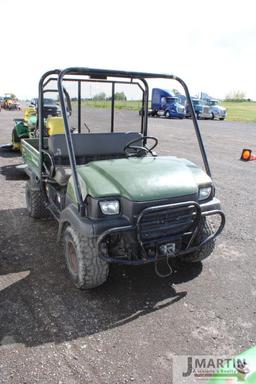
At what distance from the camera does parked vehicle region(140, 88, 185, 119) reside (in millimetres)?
26656

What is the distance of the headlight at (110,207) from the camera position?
276 cm

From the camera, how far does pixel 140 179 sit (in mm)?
2934

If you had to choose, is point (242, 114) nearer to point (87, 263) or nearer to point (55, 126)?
point (55, 126)

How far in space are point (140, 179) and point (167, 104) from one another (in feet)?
83.1

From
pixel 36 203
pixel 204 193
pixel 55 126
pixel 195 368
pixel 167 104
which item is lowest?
pixel 195 368

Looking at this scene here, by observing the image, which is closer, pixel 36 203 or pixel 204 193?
pixel 204 193

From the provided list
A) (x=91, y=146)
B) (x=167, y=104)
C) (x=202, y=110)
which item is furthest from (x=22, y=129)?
(x=202, y=110)

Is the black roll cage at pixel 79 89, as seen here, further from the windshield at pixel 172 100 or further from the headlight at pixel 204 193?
the windshield at pixel 172 100

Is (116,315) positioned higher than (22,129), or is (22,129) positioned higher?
(22,129)

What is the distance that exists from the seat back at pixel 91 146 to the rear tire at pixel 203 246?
1.54 metres

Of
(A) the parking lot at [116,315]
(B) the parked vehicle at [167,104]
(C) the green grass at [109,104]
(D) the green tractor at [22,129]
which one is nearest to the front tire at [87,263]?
(A) the parking lot at [116,315]

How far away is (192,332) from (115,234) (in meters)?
0.95

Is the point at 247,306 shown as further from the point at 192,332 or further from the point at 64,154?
the point at 64,154

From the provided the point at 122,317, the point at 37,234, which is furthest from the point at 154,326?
the point at 37,234
